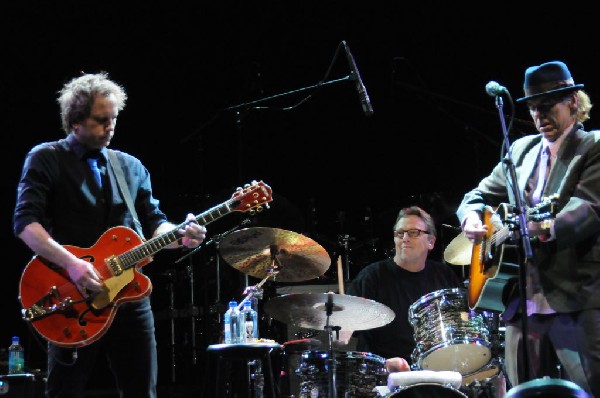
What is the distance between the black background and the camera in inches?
305

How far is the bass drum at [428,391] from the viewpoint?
15.0ft

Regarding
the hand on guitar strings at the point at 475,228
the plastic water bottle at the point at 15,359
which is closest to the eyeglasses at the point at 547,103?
the hand on guitar strings at the point at 475,228

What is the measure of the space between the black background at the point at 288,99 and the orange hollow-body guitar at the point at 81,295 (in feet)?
12.0

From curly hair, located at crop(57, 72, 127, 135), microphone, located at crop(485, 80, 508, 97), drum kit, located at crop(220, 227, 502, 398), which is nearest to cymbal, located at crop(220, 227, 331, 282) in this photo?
drum kit, located at crop(220, 227, 502, 398)

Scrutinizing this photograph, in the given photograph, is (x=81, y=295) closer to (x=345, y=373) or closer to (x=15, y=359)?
(x=345, y=373)

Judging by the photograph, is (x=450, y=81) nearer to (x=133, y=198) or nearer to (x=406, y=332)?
(x=406, y=332)

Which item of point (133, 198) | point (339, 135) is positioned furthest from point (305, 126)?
point (133, 198)

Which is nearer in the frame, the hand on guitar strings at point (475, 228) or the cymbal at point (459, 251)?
the hand on guitar strings at point (475, 228)

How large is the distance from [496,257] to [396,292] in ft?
8.41

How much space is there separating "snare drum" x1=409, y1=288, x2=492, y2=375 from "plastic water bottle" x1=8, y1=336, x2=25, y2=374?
3670 millimetres

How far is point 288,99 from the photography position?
9.21 metres

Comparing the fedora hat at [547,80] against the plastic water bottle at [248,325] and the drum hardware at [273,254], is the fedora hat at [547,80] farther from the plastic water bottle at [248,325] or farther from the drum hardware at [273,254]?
the plastic water bottle at [248,325]

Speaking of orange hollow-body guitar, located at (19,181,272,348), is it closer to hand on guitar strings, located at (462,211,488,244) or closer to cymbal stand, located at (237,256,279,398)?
hand on guitar strings, located at (462,211,488,244)

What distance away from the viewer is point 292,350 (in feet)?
19.6
